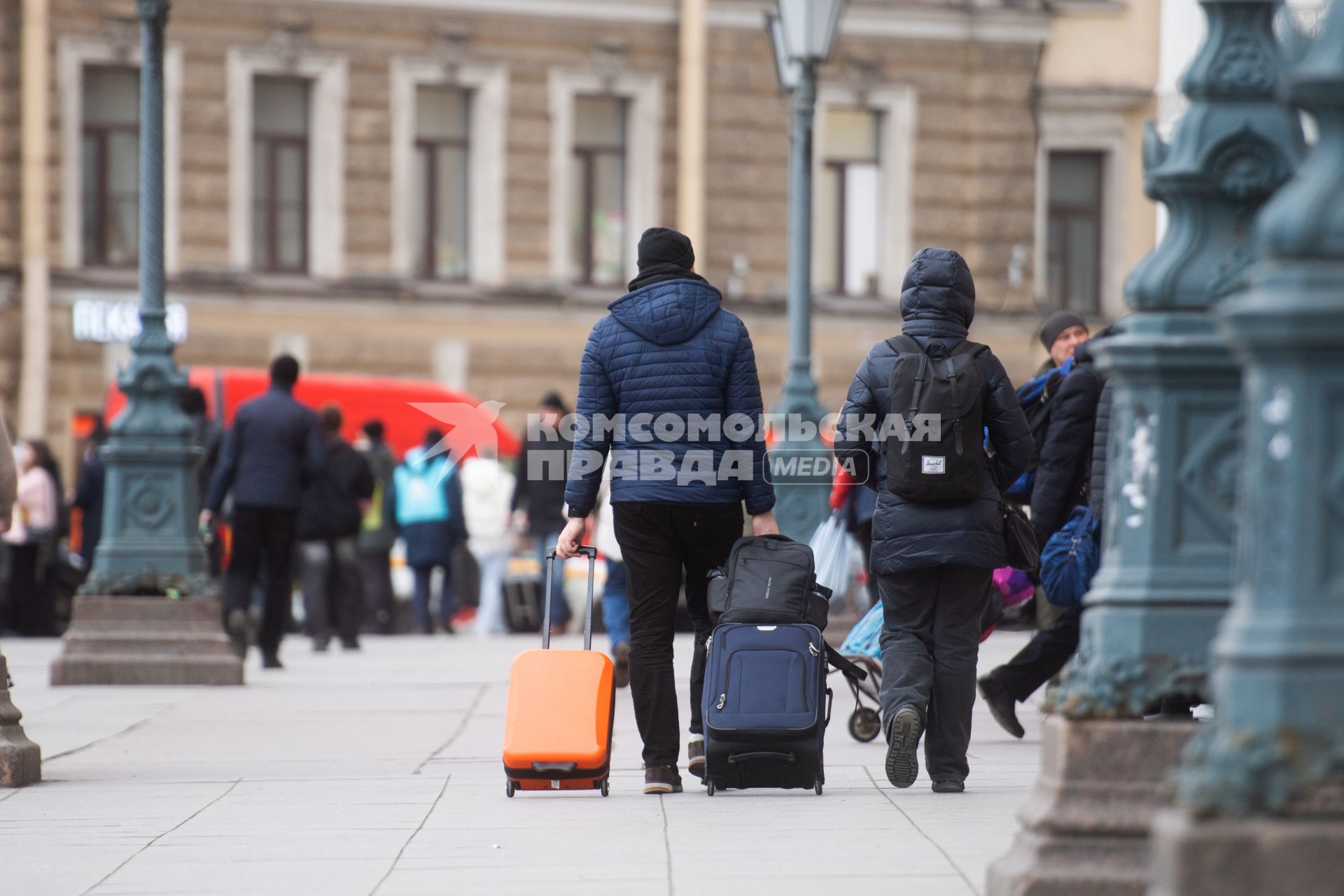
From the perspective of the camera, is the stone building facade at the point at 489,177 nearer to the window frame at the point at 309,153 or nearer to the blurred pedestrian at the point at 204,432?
the window frame at the point at 309,153

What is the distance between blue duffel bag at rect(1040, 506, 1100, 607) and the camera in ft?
28.6

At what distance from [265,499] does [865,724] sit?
218 inches

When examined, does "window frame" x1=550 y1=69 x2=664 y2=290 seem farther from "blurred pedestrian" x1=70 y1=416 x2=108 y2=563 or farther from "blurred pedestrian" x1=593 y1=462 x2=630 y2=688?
"blurred pedestrian" x1=593 y1=462 x2=630 y2=688

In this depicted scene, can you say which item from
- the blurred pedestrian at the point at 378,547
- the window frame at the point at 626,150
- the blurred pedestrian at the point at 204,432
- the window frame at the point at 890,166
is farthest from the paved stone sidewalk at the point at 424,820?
the window frame at the point at 890,166

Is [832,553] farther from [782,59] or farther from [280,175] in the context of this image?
[280,175]

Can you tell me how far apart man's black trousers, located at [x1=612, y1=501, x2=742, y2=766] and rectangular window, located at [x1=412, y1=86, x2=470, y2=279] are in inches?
774

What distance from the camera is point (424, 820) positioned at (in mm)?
7191

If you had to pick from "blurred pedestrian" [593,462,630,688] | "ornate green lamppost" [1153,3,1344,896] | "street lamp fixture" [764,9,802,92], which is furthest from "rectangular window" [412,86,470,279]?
"ornate green lamppost" [1153,3,1344,896]

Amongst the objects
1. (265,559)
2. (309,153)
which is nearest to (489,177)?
(309,153)

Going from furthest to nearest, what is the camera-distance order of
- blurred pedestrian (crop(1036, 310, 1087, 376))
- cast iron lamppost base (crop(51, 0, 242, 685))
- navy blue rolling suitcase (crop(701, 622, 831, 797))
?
cast iron lamppost base (crop(51, 0, 242, 685)) → blurred pedestrian (crop(1036, 310, 1087, 376)) → navy blue rolling suitcase (crop(701, 622, 831, 797))

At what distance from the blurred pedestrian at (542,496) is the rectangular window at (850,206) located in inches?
429

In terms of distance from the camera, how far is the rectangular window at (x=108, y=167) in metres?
25.8

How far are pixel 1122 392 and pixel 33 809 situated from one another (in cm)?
417

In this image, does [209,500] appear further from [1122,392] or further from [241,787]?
[1122,392]
